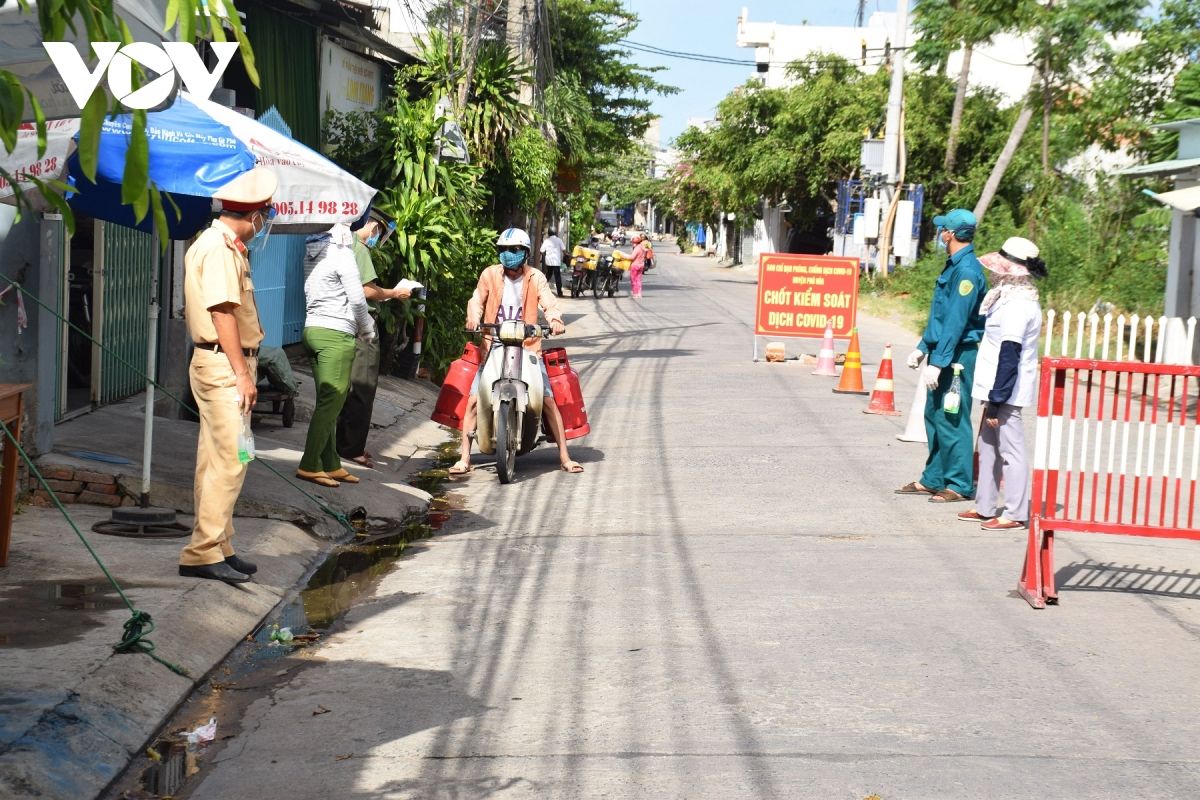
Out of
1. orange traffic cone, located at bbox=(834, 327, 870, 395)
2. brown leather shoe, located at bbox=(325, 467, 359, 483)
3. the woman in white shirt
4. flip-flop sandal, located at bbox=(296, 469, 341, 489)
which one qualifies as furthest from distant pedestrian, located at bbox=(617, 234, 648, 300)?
the woman in white shirt

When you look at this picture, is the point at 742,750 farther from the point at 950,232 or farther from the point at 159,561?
the point at 950,232

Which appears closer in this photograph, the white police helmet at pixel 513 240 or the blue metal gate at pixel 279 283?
the white police helmet at pixel 513 240

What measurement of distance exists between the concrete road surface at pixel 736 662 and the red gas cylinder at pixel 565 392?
0.57m

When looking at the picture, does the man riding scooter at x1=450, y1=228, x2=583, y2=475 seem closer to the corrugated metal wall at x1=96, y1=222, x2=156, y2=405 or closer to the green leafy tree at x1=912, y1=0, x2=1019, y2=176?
the corrugated metal wall at x1=96, y1=222, x2=156, y2=405

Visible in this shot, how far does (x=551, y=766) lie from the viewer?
508 cm

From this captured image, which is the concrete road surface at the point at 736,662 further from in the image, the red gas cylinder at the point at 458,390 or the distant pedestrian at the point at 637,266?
the distant pedestrian at the point at 637,266

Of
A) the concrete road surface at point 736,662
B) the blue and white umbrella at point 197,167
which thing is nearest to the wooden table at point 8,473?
the blue and white umbrella at point 197,167

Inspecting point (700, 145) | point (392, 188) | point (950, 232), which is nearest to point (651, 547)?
point (950, 232)

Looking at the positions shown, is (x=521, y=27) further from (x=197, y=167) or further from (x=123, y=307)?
(x=197, y=167)

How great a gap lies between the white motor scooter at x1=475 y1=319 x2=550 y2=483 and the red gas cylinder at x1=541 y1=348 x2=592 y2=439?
0.45 meters

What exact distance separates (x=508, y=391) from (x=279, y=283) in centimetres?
617

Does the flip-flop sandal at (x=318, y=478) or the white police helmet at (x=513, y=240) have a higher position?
the white police helmet at (x=513, y=240)

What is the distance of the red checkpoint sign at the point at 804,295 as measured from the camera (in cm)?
2130

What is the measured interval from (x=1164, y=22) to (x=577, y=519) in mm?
21887
